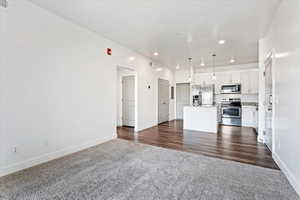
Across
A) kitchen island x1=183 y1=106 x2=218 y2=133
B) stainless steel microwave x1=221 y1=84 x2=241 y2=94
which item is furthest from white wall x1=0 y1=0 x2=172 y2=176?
stainless steel microwave x1=221 y1=84 x2=241 y2=94

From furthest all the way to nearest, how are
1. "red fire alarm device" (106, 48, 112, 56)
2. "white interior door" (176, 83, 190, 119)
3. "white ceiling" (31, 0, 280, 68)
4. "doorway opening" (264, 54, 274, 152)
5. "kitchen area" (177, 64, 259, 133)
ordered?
"white interior door" (176, 83, 190, 119) < "kitchen area" (177, 64, 259, 133) < "red fire alarm device" (106, 48, 112, 56) < "doorway opening" (264, 54, 274, 152) < "white ceiling" (31, 0, 280, 68)

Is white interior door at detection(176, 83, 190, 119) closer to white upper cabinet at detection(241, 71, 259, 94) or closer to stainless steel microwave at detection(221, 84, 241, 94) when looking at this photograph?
stainless steel microwave at detection(221, 84, 241, 94)

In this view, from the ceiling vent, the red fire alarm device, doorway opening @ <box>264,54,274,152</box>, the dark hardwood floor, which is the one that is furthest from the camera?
the red fire alarm device

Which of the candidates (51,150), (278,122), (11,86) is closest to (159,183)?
(51,150)

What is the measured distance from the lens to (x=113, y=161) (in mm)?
2686

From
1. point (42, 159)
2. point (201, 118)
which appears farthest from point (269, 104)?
point (42, 159)

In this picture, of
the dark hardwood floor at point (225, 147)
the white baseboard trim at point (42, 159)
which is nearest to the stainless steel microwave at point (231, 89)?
the dark hardwood floor at point (225, 147)

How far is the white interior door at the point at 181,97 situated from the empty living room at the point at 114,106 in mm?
3821

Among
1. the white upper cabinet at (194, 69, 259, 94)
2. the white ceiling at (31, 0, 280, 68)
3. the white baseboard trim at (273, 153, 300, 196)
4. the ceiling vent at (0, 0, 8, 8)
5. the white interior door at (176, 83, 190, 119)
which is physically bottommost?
the white baseboard trim at (273, 153, 300, 196)

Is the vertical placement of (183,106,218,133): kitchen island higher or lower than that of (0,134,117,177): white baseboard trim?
higher

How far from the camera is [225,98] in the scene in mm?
6918

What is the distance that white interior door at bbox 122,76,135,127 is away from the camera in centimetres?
587

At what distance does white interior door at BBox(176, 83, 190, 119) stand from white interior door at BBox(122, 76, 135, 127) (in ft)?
10.9

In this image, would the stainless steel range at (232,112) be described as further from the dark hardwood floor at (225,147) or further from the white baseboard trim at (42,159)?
the white baseboard trim at (42,159)
